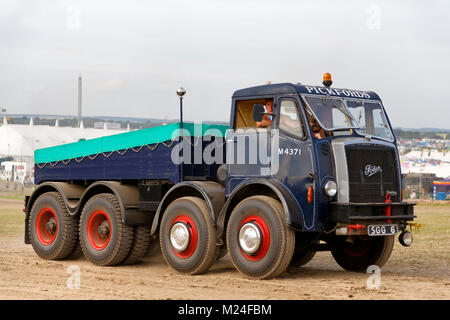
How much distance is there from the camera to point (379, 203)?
1045 centimetres

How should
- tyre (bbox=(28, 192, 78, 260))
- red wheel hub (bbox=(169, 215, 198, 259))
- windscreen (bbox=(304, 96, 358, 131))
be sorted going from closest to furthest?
windscreen (bbox=(304, 96, 358, 131))
red wheel hub (bbox=(169, 215, 198, 259))
tyre (bbox=(28, 192, 78, 260))

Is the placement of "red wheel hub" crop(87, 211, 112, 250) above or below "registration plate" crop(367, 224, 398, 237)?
below

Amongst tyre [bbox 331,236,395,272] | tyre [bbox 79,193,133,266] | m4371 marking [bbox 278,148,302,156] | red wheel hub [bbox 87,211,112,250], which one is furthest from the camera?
red wheel hub [bbox 87,211,112,250]

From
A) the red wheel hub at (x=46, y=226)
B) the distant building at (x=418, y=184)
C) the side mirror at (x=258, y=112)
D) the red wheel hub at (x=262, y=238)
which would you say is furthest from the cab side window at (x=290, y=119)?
the distant building at (x=418, y=184)

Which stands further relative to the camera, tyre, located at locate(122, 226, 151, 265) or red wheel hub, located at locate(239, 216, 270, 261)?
tyre, located at locate(122, 226, 151, 265)

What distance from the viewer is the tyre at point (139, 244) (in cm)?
1284

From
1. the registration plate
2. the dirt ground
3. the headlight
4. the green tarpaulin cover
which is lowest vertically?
the dirt ground

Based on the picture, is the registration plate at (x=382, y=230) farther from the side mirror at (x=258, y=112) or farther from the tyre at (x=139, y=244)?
the tyre at (x=139, y=244)

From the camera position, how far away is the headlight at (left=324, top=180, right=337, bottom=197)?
10.1 m

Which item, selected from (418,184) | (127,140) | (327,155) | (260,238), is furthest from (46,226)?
(418,184)

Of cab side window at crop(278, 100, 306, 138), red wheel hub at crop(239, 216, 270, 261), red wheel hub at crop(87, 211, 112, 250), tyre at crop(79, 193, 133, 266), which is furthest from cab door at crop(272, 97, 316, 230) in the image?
red wheel hub at crop(87, 211, 112, 250)

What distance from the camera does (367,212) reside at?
10352 mm

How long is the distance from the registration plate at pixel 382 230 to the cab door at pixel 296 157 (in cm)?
86

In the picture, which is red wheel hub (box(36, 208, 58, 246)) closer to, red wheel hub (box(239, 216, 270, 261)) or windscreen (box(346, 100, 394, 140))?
red wheel hub (box(239, 216, 270, 261))
